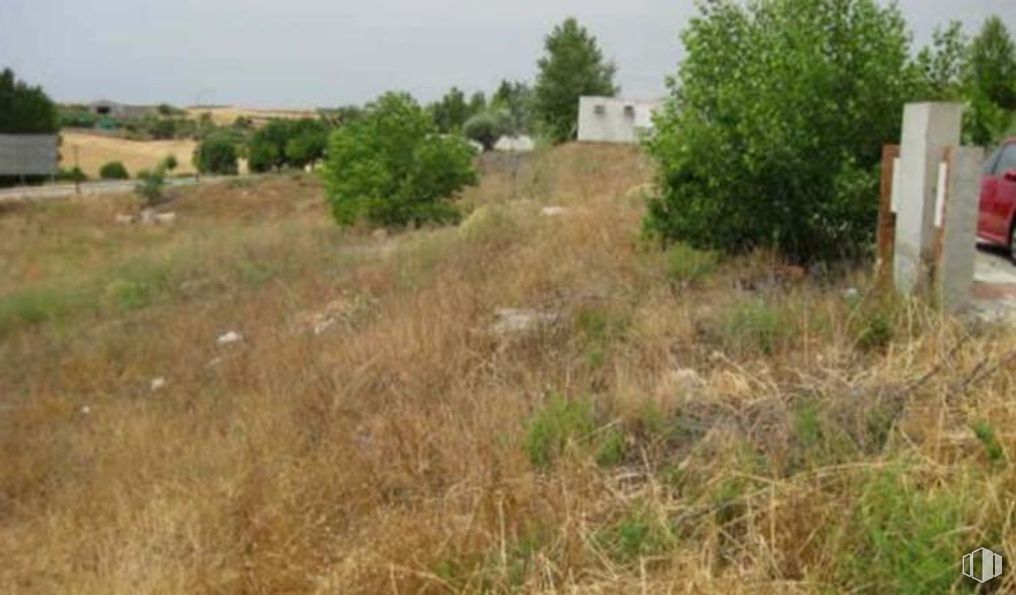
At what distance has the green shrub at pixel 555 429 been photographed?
450 centimetres

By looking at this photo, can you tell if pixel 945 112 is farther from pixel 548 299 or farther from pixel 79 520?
pixel 79 520

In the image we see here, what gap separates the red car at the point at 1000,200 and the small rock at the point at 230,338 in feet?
25.4

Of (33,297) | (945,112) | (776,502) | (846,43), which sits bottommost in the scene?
(33,297)

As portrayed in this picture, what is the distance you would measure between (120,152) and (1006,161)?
76.2 metres

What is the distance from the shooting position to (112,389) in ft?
31.1

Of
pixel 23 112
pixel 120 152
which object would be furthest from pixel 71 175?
pixel 120 152

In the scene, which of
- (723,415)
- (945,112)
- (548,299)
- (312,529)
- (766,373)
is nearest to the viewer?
(312,529)

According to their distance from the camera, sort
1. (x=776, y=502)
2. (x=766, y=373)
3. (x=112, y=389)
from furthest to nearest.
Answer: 1. (x=112, y=389)
2. (x=766, y=373)
3. (x=776, y=502)

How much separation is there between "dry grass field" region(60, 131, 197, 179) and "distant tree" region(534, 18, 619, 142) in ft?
98.5

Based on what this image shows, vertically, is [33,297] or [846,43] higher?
[846,43]

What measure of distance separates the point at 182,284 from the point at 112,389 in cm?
656

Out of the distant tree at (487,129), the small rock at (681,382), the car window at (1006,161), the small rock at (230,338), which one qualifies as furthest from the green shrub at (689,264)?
the distant tree at (487,129)

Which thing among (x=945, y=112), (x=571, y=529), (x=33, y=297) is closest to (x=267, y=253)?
(x=33, y=297)

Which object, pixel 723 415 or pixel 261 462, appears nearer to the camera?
pixel 723 415
